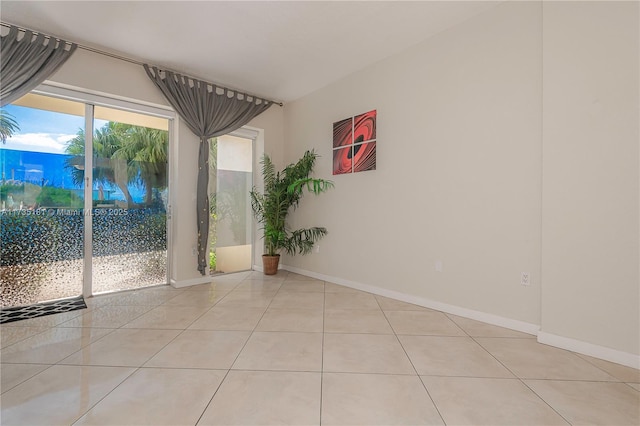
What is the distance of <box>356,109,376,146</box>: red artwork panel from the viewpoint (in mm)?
3287

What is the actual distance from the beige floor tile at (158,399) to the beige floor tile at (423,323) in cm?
147

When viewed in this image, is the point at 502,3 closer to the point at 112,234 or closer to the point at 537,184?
the point at 537,184

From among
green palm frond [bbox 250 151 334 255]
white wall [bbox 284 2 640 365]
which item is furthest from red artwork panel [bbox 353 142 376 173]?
green palm frond [bbox 250 151 334 255]

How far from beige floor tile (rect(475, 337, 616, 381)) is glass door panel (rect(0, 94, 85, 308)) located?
4149 mm

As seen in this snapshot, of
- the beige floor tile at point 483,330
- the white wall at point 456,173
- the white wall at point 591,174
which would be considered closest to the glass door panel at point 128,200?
the white wall at point 456,173

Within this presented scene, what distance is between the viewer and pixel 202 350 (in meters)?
1.87

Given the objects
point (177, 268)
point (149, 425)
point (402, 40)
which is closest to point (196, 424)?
point (149, 425)

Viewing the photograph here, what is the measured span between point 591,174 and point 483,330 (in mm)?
1401

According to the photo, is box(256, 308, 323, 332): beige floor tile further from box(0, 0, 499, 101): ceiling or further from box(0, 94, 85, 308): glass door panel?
box(0, 0, 499, 101): ceiling

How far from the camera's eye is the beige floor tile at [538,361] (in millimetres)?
1609

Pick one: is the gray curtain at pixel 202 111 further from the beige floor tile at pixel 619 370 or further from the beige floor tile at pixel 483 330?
the beige floor tile at pixel 619 370

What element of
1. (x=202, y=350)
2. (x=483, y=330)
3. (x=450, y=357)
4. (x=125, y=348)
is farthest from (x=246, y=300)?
(x=483, y=330)

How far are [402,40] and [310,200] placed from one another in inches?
91.2

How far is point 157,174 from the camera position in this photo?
3535 mm
